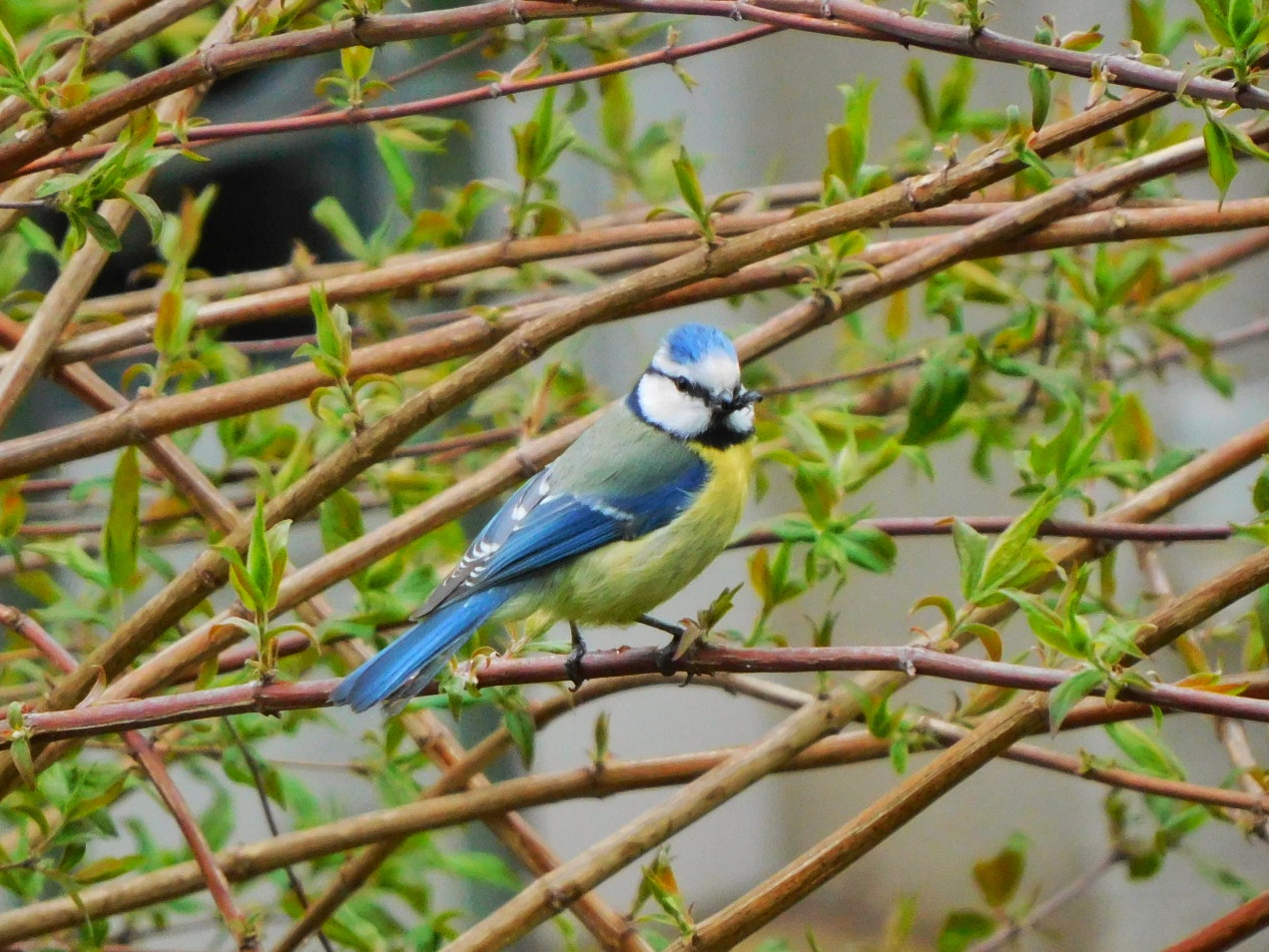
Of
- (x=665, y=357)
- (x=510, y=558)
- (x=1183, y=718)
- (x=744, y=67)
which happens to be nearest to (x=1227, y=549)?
(x=1183, y=718)

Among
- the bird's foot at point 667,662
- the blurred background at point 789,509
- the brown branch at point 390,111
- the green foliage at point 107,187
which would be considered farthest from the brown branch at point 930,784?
the blurred background at point 789,509

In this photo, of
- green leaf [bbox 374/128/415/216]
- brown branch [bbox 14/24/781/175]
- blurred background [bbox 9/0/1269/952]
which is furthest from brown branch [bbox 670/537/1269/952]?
blurred background [bbox 9/0/1269/952]

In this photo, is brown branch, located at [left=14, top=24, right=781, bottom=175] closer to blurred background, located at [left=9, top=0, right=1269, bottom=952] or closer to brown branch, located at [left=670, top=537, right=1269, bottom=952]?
brown branch, located at [left=670, top=537, right=1269, bottom=952]

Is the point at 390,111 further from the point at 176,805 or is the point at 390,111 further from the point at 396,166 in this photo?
the point at 176,805

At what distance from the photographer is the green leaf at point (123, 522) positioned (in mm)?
1074

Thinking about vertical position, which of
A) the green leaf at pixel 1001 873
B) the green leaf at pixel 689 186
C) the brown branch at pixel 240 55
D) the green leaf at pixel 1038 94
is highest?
the brown branch at pixel 240 55

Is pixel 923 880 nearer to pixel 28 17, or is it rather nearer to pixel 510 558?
pixel 510 558

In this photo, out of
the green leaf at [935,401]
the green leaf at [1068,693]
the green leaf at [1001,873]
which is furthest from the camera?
the green leaf at [1001,873]

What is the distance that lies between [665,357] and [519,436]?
19cm

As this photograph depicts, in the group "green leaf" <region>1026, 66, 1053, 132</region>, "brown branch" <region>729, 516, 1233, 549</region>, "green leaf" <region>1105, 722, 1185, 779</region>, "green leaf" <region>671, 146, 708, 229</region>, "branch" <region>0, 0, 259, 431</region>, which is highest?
"branch" <region>0, 0, 259, 431</region>

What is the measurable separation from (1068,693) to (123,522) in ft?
2.42

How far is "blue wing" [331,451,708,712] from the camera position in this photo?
3.53 feet

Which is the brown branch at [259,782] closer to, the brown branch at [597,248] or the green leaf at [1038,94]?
the brown branch at [597,248]

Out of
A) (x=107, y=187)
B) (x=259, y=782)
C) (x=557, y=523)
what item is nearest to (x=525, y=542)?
(x=557, y=523)
